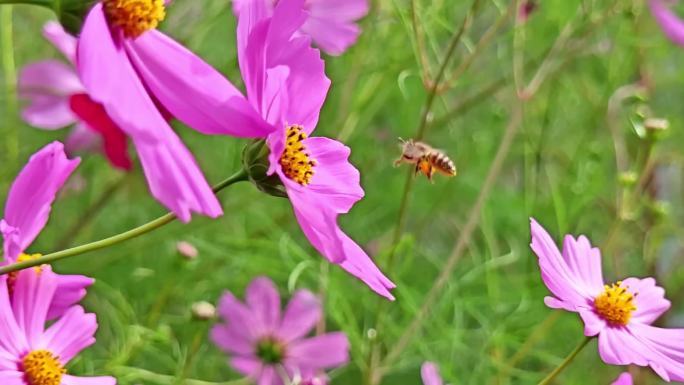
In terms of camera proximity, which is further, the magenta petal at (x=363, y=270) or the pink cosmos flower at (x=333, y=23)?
the pink cosmos flower at (x=333, y=23)

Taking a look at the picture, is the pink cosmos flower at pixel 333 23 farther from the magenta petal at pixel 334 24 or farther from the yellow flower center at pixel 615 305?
the yellow flower center at pixel 615 305

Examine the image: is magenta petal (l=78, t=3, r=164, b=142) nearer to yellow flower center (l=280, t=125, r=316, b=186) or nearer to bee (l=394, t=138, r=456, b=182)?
yellow flower center (l=280, t=125, r=316, b=186)

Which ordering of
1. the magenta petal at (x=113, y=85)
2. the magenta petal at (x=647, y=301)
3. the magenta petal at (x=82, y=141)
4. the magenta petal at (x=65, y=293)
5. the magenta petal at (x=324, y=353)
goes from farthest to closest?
the magenta petal at (x=82, y=141) → the magenta petal at (x=324, y=353) → the magenta petal at (x=647, y=301) → the magenta petal at (x=65, y=293) → the magenta petal at (x=113, y=85)

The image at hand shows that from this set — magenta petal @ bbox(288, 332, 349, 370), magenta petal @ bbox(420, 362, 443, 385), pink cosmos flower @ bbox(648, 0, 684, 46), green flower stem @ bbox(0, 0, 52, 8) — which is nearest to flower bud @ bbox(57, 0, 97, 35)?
green flower stem @ bbox(0, 0, 52, 8)

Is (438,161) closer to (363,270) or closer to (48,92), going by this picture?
(363,270)

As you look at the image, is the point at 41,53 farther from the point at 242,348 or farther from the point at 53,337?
the point at 53,337

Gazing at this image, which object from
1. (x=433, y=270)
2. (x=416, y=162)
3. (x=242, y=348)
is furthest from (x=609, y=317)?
(x=433, y=270)

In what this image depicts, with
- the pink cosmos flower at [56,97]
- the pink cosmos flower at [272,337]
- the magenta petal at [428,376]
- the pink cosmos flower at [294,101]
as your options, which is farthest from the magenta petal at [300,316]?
the pink cosmos flower at [294,101]
